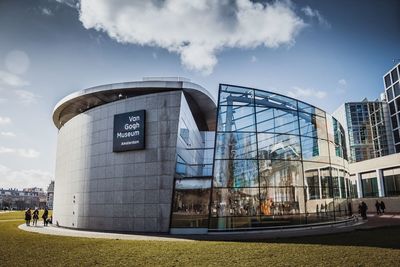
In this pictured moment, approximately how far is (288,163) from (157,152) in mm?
9568

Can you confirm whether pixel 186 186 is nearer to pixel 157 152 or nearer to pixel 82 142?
pixel 157 152

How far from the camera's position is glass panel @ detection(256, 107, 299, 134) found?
22297 millimetres

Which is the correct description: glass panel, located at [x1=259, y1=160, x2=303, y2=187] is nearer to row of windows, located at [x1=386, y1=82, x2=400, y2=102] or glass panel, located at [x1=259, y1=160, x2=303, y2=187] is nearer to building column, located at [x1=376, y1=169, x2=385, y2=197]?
building column, located at [x1=376, y1=169, x2=385, y2=197]

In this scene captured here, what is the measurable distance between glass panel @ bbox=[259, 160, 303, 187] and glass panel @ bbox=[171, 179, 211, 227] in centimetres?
398

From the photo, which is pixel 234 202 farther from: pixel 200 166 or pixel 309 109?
pixel 309 109

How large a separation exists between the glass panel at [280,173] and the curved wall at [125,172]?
6.29 metres

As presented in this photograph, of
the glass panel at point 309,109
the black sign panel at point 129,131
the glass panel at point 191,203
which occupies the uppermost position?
the glass panel at point 309,109

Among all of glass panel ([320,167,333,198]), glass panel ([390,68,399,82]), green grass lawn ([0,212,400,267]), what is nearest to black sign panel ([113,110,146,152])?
green grass lawn ([0,212,400,267])

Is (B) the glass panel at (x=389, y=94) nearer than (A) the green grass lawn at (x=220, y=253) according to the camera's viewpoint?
No

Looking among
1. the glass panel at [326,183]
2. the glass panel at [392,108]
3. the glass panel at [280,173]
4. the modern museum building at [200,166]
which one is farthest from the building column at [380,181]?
the glass panel at [280,173]

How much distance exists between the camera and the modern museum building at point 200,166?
20.4 m

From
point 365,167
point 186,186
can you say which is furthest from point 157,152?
point 365,167

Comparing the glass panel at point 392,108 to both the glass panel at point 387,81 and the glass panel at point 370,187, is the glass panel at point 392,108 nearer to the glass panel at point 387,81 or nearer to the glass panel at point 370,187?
the glass panel at point 387,81

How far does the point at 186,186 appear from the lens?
20641 millimetres
